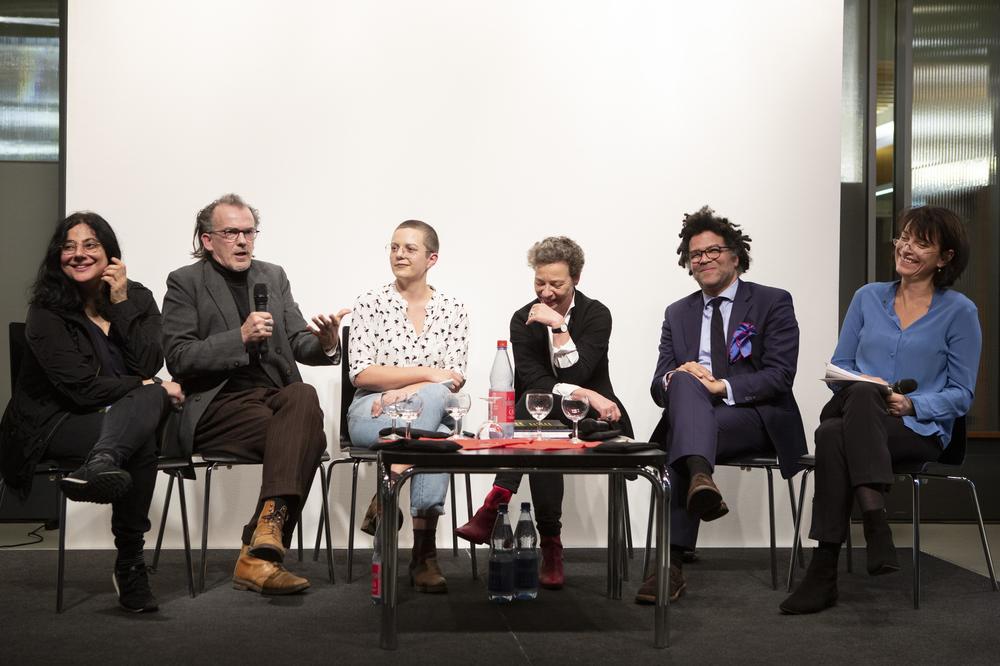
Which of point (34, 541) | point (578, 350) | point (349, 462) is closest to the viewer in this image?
point (578, 350)

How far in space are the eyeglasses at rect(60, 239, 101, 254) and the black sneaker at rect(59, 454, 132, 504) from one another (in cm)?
77

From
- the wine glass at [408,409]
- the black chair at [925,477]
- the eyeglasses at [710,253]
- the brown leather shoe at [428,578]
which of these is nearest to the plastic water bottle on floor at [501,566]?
the brown leather shoe at [428,578]

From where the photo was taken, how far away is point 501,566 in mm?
3299

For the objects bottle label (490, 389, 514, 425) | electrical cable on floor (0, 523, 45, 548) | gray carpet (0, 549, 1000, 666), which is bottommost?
electrical cable on floor (0, 523, 45, 548)

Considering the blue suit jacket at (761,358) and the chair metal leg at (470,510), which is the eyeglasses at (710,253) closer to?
the blue suit jacket at (761,358)

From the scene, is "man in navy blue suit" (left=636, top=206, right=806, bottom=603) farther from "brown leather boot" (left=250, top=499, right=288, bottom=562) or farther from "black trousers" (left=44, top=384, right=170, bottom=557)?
"black trousers" (left=44, top=384, right=170, bottom=557)

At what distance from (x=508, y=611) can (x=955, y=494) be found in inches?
114

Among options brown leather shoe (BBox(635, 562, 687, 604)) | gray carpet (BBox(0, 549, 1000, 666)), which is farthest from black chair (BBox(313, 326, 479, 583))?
brown leather shoe (BBox(635, 562, 687, 604))

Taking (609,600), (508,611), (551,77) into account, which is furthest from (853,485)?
(551,77)

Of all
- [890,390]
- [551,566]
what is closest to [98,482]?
[551,566]

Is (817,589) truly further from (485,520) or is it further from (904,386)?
(485,520)

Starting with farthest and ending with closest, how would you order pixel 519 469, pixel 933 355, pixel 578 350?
pixel 578 350 < pixel 933 355 < pixel 519 469

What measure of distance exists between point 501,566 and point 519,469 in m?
0.76

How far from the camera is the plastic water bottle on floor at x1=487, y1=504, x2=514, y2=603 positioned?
10.8 feet
